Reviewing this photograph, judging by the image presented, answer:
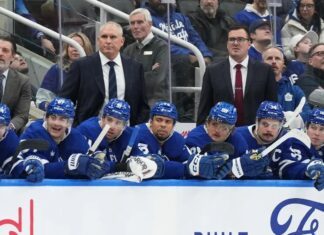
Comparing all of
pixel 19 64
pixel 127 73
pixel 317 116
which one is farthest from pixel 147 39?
pixel 317 116

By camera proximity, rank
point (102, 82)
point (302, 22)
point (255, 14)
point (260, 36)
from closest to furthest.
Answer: point (102, 82), point (260, 36), point (255, 14), point (302, 22)

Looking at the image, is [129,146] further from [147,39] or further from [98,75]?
[147,39]

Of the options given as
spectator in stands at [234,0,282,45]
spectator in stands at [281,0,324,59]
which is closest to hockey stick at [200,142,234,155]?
spectator in stands at [281,0,324,59]

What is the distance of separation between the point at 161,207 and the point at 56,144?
2.95 feet

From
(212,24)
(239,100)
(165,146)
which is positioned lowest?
(165,146)

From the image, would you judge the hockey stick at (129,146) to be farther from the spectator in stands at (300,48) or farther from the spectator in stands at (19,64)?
the spectator in stands at (300,48)

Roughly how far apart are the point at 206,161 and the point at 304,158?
1002 mm

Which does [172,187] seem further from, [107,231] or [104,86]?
[104,86]

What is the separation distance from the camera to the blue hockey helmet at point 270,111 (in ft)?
31.7

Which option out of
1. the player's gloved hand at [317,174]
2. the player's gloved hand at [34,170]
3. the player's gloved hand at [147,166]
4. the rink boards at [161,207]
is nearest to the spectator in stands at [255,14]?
the player's gloved hand at [317,174]

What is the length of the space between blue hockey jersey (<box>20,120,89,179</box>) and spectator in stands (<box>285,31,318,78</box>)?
9.39 feet

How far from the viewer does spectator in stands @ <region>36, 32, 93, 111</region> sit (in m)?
10.7

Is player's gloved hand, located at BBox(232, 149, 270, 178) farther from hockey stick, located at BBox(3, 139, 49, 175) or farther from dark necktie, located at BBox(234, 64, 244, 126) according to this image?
dark necktie, located at BBox(234, 64, 244, 126)

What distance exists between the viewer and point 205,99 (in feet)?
34.5
